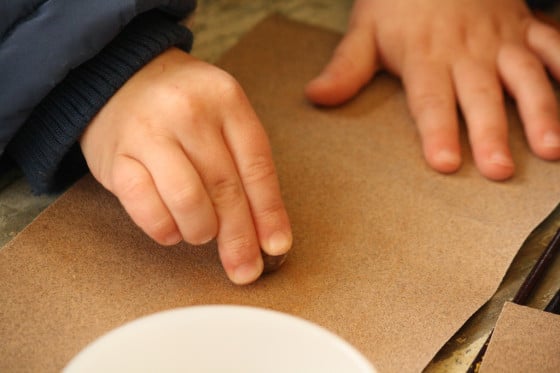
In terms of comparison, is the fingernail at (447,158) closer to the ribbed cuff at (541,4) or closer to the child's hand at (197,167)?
the child's hand at (197,167)

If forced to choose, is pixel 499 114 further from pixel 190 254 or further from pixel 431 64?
pixel 190 254

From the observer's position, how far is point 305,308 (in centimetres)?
44

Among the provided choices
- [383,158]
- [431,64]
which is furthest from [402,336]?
[431,64]

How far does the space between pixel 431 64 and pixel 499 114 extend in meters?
0.09

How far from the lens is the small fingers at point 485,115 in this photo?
559 mm

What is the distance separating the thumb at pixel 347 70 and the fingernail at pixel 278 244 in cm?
21

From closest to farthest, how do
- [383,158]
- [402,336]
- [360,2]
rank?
[402,336] → [383,158] → [360,2]

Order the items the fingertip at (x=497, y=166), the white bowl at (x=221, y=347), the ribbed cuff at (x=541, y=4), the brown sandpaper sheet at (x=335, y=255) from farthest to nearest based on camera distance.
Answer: the ribbed cuff at (x=541, y=4) < the fingertip at (x=497, y=166) < the brown sandpaper sheet at (x=335, y=255) < the white bowl at (x=221, y=347)

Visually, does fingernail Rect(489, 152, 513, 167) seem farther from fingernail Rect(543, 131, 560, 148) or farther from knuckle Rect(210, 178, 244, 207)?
knuckle Rect(210, 178, 244, 207)

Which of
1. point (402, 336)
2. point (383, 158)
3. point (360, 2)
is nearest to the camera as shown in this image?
point (402, 336)

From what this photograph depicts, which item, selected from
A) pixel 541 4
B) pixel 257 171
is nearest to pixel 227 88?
pixel 257 171

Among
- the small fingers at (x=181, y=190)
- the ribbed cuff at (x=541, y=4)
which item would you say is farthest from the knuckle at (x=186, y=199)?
the ribbed cuff at (x=541, y=4)

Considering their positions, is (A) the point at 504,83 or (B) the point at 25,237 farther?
(A) the point at 504,83

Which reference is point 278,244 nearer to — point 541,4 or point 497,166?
point 497,166
